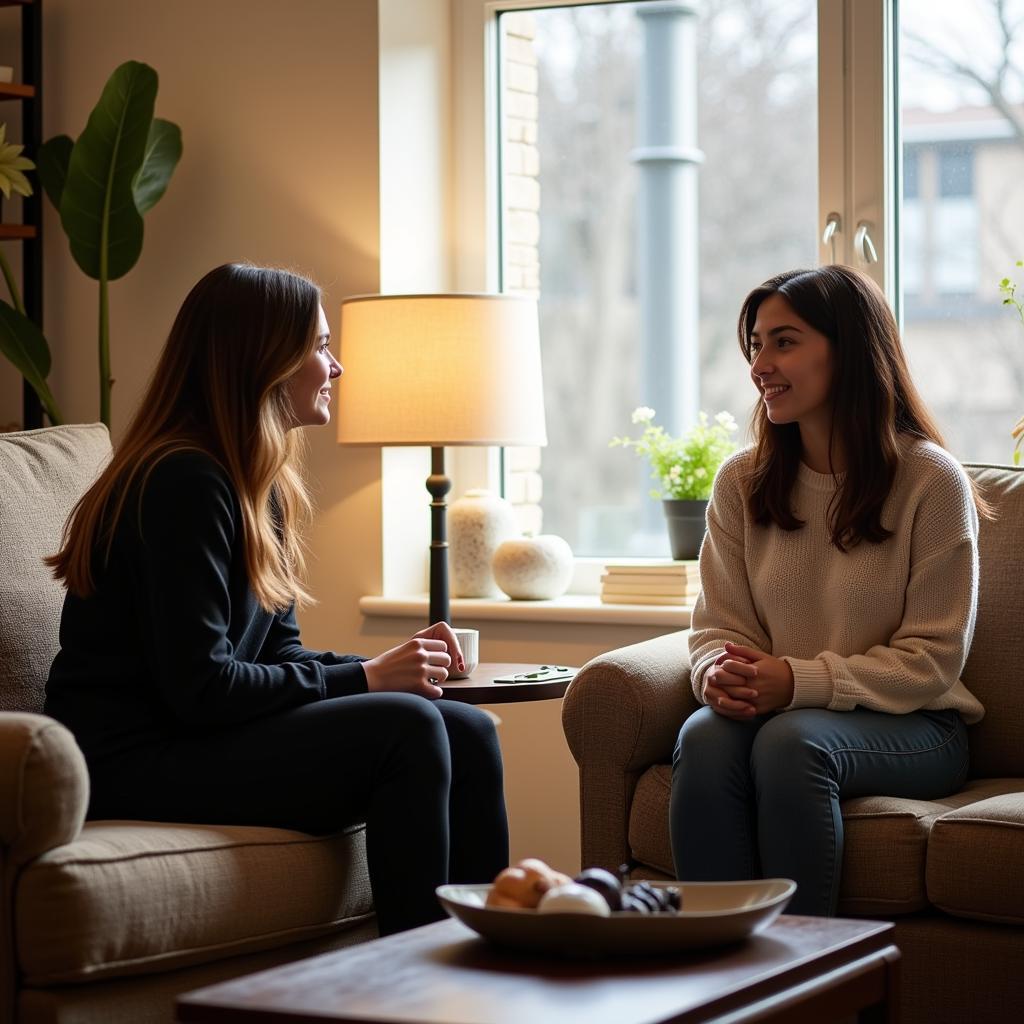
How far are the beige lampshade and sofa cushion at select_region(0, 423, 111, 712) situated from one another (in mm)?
579

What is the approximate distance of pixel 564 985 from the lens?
4.55 ft

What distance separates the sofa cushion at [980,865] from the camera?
2.07 m

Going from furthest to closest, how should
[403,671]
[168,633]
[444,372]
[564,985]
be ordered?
[444,372]
[403,671]
[168,633]
[564,985]

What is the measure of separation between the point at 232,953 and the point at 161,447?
66 cm

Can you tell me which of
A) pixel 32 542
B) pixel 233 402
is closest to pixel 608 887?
pixel 233 402

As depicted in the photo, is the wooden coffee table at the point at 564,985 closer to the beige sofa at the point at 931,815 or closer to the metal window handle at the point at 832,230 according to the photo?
the beige sofa at the point at 931,815

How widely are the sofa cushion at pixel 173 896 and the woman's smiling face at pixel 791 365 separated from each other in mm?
960

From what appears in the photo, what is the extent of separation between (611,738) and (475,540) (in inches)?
44.5

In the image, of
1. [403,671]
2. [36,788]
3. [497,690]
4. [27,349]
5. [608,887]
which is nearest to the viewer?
[608,887]

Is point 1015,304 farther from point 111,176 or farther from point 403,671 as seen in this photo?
point 111,176

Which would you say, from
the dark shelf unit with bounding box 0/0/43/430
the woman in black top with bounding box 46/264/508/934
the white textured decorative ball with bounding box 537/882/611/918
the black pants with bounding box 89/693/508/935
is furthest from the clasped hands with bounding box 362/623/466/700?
the dark shelf unit with bounding box 0/0/43/430

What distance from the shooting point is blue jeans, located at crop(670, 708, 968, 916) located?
2145 mm

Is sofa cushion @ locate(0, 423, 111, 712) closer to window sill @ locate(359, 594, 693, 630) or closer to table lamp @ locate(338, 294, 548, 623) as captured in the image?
table lamp @ locate(338, 294, 548, 623)

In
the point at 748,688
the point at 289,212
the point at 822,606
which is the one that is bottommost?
the point at 748,688
